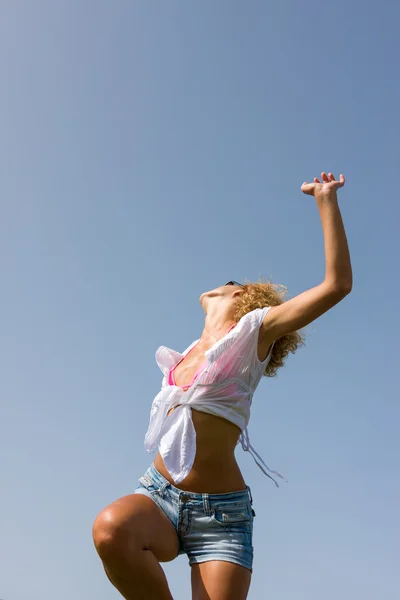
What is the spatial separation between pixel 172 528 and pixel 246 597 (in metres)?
0.72

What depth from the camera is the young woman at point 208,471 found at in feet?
13.9

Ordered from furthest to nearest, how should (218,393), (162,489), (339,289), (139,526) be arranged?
(218,393)
(162,489)
(339,289)
(139,526)

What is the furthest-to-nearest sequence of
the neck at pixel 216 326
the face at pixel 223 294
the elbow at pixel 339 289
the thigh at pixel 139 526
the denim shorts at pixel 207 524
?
the face at pixel 223 294 → the neck at pixel 216 326 → the denim shorts at pixel 207 524 → the elbow at pixel 339 289 → the thigh at pixel 139 526

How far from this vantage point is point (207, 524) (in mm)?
4562

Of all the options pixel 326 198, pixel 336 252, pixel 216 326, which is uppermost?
pixel 326 198

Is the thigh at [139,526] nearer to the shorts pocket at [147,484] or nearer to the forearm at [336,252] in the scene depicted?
the shorts pocket at [147,484]

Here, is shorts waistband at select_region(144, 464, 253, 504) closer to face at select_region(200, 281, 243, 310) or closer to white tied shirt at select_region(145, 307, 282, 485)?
white tied shirt at select_region(145, 307, 282, 485)

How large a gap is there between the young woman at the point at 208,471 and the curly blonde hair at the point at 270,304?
0.53 meters

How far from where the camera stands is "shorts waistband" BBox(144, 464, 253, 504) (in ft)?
15.1

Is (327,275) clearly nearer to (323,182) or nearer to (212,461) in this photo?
(323,182)

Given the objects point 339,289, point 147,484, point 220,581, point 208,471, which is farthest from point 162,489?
point 339,289

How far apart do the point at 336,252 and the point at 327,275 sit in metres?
0.18

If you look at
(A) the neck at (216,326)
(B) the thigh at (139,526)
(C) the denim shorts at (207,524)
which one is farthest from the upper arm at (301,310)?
(B) the thigh at (139,526)

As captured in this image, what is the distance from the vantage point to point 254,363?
16.5 ft
